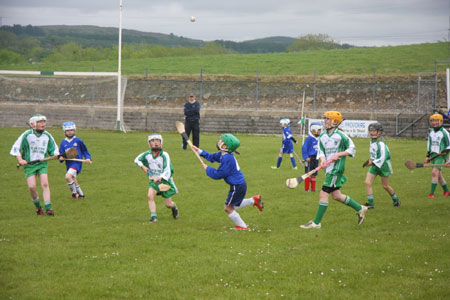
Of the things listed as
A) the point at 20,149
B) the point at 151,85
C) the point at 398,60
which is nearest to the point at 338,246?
the point at 20,149

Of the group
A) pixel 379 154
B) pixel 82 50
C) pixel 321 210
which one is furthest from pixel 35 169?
pixel 82 50

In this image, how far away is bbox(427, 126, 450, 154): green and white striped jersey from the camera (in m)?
14.4

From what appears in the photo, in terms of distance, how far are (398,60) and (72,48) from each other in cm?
5930

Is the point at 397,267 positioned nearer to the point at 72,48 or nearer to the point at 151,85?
the point at 151,85

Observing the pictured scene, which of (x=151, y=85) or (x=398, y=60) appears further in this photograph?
(x=398, y=60)

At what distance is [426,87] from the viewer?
136 ft

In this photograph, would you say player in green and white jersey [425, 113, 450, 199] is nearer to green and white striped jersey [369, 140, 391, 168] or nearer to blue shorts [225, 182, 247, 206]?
green and white striped jersey [369, 140, 391, 168]

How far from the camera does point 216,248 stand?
358 inches

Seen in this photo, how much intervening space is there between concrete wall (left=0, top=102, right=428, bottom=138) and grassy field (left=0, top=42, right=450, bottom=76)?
17.5 m

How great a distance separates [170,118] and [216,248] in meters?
29.5

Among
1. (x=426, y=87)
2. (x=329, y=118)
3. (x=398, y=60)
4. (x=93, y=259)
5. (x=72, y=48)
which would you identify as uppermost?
(x=72, y=48)

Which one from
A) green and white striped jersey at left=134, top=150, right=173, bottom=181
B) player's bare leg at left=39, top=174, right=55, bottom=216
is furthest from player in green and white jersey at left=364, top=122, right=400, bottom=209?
player's bare leg at left=39, top=174, right=55, bottom=216

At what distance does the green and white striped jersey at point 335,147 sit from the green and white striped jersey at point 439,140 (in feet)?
15.7

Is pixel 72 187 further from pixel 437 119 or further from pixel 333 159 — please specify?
pixel 437 119
